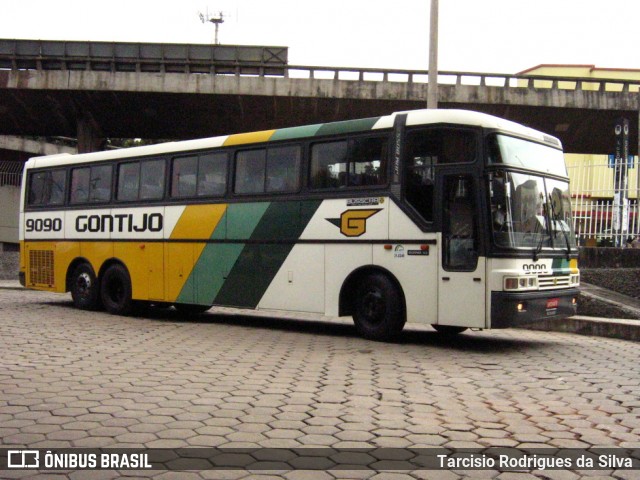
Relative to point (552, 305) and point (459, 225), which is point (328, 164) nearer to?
point (459, 225)

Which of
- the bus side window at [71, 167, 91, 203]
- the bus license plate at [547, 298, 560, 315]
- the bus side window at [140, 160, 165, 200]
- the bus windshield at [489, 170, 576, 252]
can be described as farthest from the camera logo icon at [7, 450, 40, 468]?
the bus side window at [71, 167, 91, 203]

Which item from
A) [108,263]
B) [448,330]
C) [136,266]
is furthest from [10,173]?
[448,330]

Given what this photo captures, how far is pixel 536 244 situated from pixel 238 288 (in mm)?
5028

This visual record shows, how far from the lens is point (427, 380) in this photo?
7.12 m

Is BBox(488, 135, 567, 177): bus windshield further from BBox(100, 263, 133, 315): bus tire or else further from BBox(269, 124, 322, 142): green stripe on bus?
BBox(100, 263, 133, 315): bus tire

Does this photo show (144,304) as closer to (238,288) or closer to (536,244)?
(238,288)

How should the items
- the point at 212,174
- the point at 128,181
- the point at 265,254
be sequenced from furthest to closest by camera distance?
1. the point at 128,181
2. the point at 212,174
3. the point at 265,254

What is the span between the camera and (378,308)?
10.2 m

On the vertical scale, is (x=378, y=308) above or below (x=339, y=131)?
below

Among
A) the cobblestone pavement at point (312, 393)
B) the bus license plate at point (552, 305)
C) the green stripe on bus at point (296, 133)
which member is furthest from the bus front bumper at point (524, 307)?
the green stripe on bus at point (296, 133)

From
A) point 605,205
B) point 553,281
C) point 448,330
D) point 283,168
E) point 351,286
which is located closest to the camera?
point 553,281

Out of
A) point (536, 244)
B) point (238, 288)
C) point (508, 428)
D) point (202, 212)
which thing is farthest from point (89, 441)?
point (202, 212)

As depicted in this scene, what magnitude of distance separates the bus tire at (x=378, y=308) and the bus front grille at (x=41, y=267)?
8239 mm

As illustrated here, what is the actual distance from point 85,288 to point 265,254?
528 centimetres
